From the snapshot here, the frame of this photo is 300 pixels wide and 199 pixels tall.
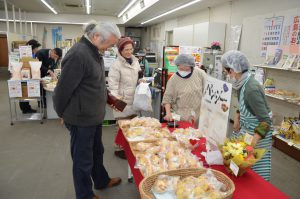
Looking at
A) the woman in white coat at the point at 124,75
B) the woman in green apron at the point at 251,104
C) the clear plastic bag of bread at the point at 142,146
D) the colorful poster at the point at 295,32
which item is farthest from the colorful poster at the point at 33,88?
the colorful poster at the point at 295,32

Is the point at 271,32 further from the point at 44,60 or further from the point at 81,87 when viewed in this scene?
the point at 44,60

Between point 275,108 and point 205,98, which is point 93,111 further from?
point 275,108

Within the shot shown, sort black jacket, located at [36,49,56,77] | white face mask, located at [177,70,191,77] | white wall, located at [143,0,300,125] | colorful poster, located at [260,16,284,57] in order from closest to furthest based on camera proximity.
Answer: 1. white face mask, located at [177,70,191,77]
2. white wall, located at [143,0,300,125]
3. colorful poster, located at [260,16,284,57]
4. black jacket, located at [36,49,56,77]

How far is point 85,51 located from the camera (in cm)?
179

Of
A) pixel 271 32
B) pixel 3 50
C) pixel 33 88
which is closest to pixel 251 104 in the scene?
pixel 271 32

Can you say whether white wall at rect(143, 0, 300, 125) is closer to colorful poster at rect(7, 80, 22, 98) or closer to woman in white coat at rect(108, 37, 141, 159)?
woman in white coat at rect(108, 37, 141, 159)

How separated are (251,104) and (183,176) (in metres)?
0.75

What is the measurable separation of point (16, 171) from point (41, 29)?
1277 cm

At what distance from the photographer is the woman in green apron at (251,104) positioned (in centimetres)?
167

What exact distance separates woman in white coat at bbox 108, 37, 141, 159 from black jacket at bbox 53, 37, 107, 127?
0.81 meters

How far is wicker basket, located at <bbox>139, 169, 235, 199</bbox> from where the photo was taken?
115cm

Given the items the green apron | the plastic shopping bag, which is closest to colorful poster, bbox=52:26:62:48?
the plastic shopping bag

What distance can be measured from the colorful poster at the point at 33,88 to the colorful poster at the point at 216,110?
Result: 12.7 feet

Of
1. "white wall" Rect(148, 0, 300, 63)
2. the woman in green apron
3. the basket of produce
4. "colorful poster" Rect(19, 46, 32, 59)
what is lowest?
the basket of produce
